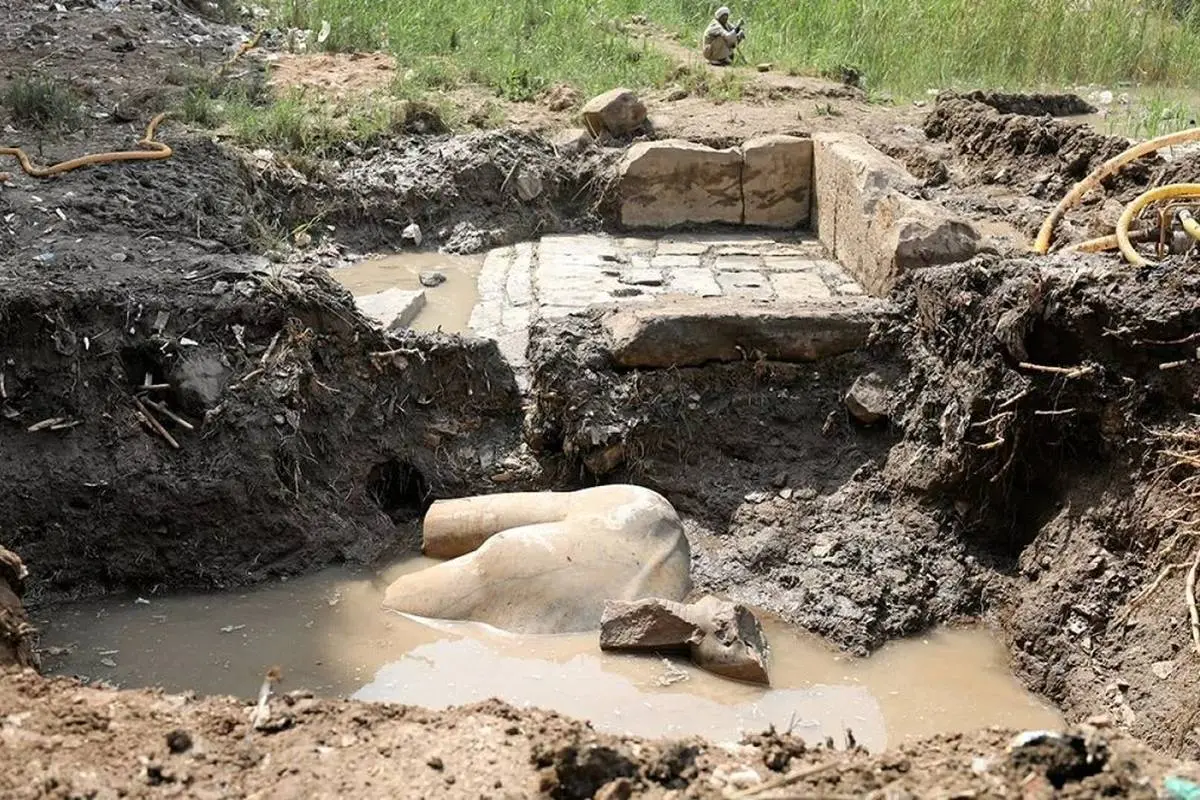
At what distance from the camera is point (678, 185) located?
847cm

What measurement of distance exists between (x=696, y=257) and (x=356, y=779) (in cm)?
528

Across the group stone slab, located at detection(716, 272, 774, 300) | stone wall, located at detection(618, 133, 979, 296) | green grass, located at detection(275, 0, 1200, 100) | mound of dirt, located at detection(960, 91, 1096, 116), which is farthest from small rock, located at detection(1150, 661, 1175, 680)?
green grass, located at detection(275, 0, 1200, 100)

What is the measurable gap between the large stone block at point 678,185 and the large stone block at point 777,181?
0.07m

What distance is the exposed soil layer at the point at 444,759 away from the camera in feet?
8.87

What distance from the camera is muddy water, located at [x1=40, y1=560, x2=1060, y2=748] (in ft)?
15.0

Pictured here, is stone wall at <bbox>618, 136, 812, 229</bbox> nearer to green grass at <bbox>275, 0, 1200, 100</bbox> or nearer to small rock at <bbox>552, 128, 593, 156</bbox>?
small rock at <bbox>552, 128, 593, 156</bbox>

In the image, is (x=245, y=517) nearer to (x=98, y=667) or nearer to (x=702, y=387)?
(x=98, y=667)

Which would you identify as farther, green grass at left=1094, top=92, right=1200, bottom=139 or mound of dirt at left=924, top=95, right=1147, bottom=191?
green grass at left=1094, top=92, right=1200, bottom=139

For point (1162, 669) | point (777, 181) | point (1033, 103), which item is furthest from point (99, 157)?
point (1033, 103)

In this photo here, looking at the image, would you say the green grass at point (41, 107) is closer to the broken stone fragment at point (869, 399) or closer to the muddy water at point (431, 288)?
the muddy water at point (431, 288)

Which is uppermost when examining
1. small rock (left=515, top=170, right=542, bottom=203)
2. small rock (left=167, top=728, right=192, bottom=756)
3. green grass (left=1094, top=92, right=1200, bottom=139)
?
green grass (left=1094, top=92, right=1200, bottom=139)

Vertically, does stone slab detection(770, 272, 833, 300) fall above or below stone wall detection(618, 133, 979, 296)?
below

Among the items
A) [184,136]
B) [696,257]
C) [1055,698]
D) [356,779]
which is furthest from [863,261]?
[356,779]

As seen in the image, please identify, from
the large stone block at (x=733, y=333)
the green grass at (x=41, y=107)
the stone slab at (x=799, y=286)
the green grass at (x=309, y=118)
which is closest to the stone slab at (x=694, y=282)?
the stone slab at (x=799, y=286)
